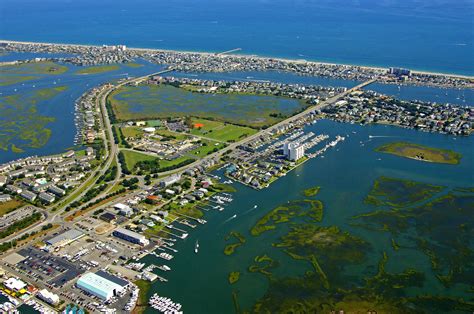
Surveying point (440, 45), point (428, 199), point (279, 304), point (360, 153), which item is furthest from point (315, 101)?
point (440, 45)

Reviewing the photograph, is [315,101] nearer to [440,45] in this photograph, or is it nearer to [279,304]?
[279,304]

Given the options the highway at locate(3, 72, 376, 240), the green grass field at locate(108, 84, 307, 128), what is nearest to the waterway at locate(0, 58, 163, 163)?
the highway at locate(3, 72, 376, 240)

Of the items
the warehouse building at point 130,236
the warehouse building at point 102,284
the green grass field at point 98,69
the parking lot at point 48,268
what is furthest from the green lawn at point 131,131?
the green grass field at point 98,69

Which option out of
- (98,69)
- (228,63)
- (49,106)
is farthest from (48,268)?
(228,63)

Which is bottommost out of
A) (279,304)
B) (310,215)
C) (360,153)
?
(279,304)

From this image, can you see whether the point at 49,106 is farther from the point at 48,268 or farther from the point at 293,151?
the point at 48,268

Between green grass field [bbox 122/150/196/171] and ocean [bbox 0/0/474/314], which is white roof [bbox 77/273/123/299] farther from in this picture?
green grass field [bbox 122/150/196/171]
